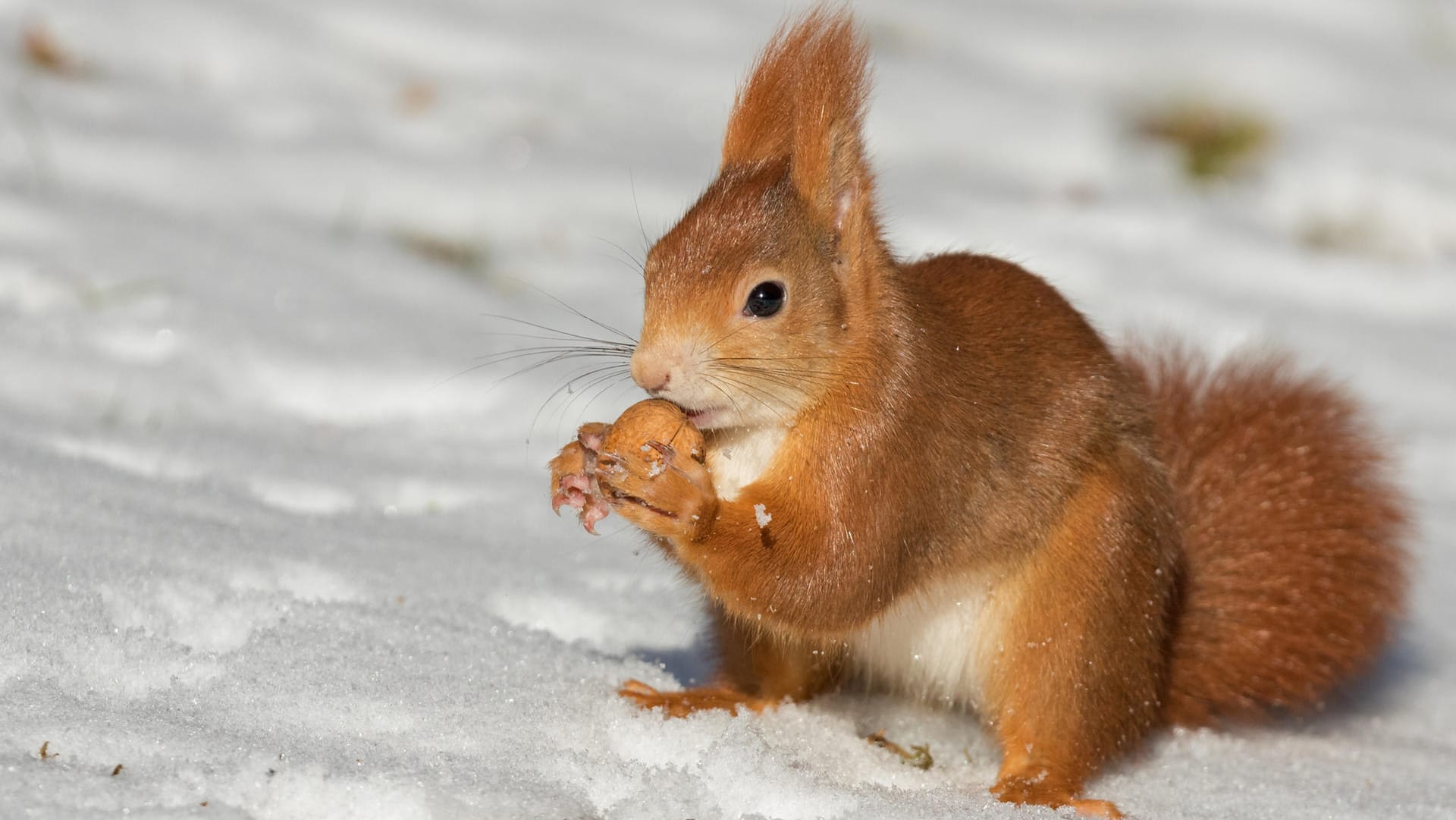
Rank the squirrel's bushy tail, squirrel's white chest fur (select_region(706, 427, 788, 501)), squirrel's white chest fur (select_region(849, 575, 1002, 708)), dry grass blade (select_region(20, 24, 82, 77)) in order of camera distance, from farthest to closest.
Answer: dry grass blade (select_region(20, 24, 82, 77)) < the squirrel's bushy tail < squirrel's white chest fur (select_region(849, 575, 1002, 708)) < squirrel's white chest fur (select_region(706, 427, 788, 501))

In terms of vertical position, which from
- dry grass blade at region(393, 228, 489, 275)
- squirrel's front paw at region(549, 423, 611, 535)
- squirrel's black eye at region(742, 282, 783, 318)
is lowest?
dry grass blade at region(393, 228, 489, 275)

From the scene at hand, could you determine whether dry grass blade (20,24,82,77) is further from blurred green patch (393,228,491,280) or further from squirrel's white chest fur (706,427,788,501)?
squirrel's white chest fur (706,427,788,501)

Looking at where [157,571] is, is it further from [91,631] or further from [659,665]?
[659,665]

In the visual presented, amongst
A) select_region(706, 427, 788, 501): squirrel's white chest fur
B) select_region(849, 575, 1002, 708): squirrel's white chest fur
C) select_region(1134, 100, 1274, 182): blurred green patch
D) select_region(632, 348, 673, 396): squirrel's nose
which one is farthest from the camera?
select_region(1134, 100, 1274, 182): blurred green patch

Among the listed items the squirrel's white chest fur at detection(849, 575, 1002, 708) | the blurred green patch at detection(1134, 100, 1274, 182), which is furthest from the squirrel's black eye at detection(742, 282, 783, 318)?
the blurred green patch at detection(1134, 100, 1274, 182)

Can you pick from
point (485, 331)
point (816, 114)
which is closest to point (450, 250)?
point (485, 331)

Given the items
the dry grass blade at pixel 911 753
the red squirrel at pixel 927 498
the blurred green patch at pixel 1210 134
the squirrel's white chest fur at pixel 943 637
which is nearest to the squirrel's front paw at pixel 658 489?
the red squirrel at pixel 927 498

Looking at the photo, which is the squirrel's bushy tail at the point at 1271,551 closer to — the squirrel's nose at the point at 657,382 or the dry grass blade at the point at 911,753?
the dry grass blade at the point at 911,753
